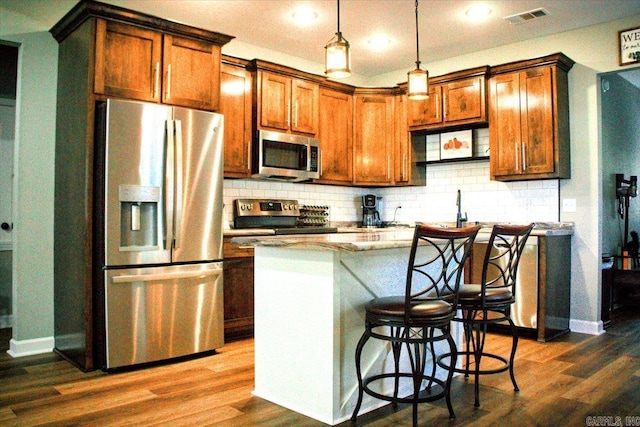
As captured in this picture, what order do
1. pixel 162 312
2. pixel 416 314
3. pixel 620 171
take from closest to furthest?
pixel 416 314 < pixel 162 312 < pixel 620 171

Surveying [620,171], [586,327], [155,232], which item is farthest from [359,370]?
[620,171]

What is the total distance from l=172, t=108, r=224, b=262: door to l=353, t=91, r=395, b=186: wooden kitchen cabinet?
2.31 meters

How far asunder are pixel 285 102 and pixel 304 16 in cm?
97

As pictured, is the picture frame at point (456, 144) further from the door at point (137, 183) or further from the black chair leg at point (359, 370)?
the black chair leg at point (359, 370)

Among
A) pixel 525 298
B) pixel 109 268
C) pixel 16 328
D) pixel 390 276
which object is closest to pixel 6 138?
pixel 16 328

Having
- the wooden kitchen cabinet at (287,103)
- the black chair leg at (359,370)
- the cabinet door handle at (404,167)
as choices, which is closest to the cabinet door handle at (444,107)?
the cabinet door handle at (404,167)

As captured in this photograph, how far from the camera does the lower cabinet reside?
4.25 meters

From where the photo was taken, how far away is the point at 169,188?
11.7 ft

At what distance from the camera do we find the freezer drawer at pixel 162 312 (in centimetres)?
337

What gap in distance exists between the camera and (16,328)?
3830 millimetres

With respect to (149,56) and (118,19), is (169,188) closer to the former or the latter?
(149,56)

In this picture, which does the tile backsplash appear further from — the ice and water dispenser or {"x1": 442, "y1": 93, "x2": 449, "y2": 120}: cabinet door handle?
the ice and water dispenser

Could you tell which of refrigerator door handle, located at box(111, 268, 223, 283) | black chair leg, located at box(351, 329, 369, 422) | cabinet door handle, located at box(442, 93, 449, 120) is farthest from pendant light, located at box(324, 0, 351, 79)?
cabinet door handle, located at box(442, 93, 449, 120)

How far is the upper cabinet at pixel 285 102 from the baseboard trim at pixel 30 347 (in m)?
2.57
